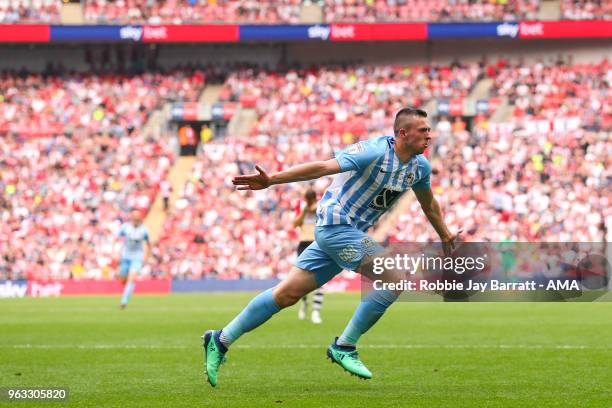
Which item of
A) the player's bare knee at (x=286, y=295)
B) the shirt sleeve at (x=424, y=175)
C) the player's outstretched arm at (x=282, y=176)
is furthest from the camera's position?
the shirt sleeve at (x=424, y=175)

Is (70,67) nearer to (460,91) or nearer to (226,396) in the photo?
(460,91)

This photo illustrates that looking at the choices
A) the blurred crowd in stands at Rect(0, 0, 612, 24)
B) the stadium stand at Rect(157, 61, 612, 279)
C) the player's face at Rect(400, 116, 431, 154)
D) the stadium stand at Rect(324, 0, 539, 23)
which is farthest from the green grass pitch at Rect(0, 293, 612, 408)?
the blurred crowd in stands at Rect(0, 0, 612, 24)

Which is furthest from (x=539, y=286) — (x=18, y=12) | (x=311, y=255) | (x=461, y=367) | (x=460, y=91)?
(x=18, y=12)

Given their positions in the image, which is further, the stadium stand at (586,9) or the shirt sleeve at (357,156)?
the stadium stand at (586,9)

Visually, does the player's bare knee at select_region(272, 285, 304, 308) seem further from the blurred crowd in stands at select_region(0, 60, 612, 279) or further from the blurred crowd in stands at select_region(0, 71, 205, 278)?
the blurred crowd in stands at select_region(0, 71, 205, 278)

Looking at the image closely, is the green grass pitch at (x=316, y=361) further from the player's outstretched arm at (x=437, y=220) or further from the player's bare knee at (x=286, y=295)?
the player's outstretched arm at (x=437, y=220)

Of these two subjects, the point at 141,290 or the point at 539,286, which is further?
the point at 141,290

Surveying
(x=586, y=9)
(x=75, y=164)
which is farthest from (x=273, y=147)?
(x=586, y=9)

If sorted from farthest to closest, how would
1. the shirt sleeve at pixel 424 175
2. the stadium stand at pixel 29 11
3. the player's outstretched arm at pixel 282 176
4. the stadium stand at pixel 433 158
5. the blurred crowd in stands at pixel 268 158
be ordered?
the stadium stand at pixel 29 11 → the blurred crowd in stands at pixel 268 158 → the stadium stand at pixel 433 158 → the shirt sleeve at pixel 424 175 → the player's outstretched arm at pixel 282 176

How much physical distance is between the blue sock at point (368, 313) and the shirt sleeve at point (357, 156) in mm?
1299

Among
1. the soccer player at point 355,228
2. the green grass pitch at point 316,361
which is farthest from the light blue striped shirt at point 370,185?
the green grass pitch at point 316,361

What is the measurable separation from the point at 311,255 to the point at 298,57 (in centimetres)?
4020

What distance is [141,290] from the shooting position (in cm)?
3769

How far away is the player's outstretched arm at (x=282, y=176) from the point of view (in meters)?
8.89
